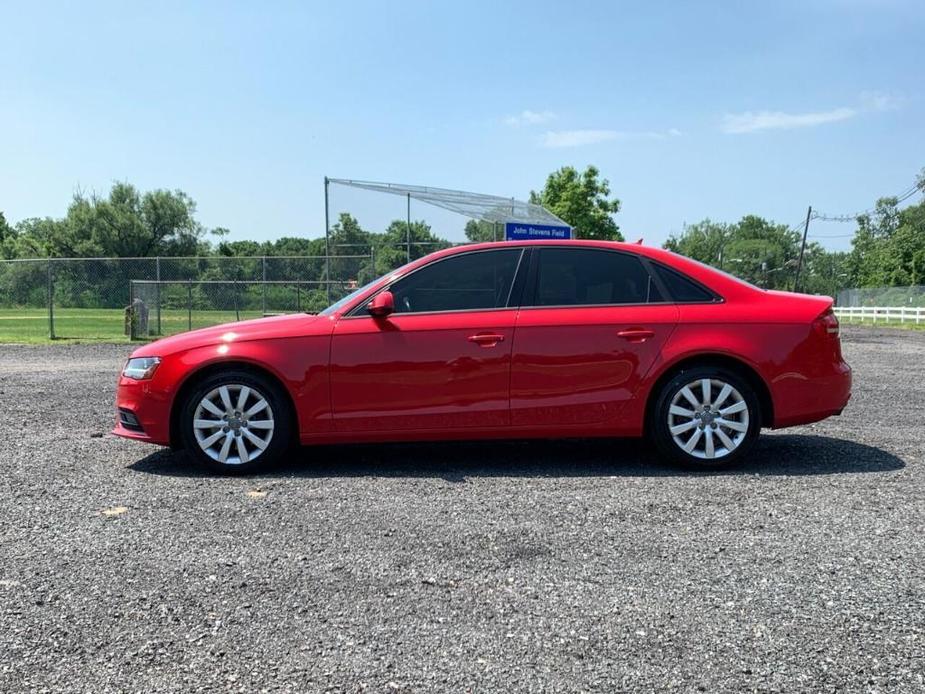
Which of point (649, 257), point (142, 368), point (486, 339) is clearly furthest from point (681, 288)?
point (142, 368)

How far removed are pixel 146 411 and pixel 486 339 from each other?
7.99 feet

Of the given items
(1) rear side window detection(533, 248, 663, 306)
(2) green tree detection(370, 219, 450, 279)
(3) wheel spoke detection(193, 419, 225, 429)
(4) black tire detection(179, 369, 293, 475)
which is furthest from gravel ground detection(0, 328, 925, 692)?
(2) green tree detection(370, 219, 450, 279)

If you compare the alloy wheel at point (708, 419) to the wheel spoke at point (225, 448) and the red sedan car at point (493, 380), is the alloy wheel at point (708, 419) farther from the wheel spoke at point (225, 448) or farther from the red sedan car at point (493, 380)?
the wheel spoke at point (225, 448)

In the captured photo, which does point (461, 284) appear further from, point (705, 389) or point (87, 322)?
point (87, 322)

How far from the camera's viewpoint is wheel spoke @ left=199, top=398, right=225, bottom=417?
5.32 m

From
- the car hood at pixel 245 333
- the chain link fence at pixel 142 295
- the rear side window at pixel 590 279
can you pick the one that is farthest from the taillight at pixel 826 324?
the chain link fence at pixel 142 295

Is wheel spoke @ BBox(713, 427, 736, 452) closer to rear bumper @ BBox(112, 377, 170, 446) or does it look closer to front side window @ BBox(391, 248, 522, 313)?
front side window @ BBox(391, 248, 522, 313)

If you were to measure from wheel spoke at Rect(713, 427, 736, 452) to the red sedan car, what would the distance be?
23 millimetres

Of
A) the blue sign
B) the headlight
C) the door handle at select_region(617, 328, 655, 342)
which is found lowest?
the headlight

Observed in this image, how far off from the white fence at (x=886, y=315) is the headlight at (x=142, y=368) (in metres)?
37.8

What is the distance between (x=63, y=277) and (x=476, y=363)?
62.2ft

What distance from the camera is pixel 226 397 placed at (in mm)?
5316

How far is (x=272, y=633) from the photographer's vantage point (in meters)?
2.84

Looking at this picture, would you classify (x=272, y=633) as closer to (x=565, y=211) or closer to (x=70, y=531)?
(x=70, y=531)
